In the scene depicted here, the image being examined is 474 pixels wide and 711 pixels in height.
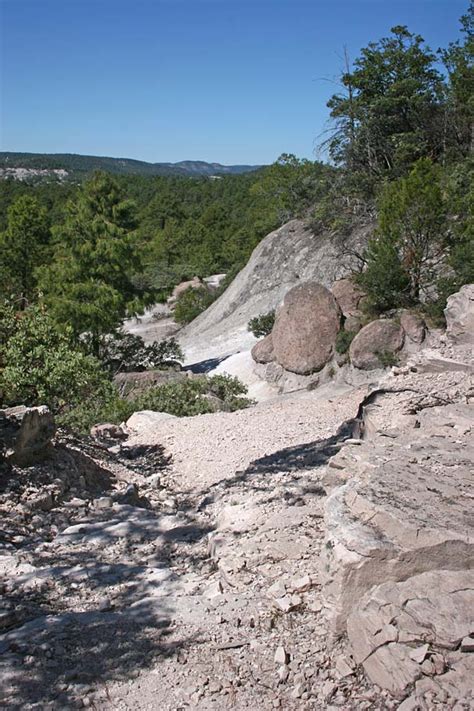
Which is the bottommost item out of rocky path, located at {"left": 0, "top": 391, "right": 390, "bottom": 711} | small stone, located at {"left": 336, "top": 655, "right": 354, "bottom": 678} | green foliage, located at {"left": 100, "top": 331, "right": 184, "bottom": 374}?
green foliage, located at {"left": 100, "top": 331, "right": 184, "bottom": 374}

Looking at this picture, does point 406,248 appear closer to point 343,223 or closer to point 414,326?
point 414,326

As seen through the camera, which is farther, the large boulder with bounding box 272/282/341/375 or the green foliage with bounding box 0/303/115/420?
the large boulder with bounding box 272/282/341/375

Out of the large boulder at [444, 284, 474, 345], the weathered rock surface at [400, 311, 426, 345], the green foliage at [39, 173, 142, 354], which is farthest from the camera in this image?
the green foliage at [39, 173, 142, 354]

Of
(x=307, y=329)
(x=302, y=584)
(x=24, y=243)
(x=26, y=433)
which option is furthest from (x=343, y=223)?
(x=302, y=584)

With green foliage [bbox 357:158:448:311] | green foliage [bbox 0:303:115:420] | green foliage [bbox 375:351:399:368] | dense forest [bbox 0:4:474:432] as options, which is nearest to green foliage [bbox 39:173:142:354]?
dense forest [bbox 0:4:474:432]

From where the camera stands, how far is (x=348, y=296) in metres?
17.9

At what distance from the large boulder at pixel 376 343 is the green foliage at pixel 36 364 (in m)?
7.15

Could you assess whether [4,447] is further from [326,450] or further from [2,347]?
[326,450]

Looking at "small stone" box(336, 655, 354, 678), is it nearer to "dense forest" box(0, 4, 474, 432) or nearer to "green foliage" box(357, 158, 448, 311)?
"dense forest" box(0, 4, 474, 432)

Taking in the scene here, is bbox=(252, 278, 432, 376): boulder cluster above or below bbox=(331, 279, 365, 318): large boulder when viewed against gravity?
below

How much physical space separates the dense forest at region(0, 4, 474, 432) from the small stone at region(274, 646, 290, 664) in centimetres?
599

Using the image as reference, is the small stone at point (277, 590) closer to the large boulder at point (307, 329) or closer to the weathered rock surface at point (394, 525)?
the weathered rock surface at point (394, 525)

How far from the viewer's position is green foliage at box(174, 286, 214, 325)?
33.7m

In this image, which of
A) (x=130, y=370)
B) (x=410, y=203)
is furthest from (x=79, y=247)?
(x=410, y=203)
